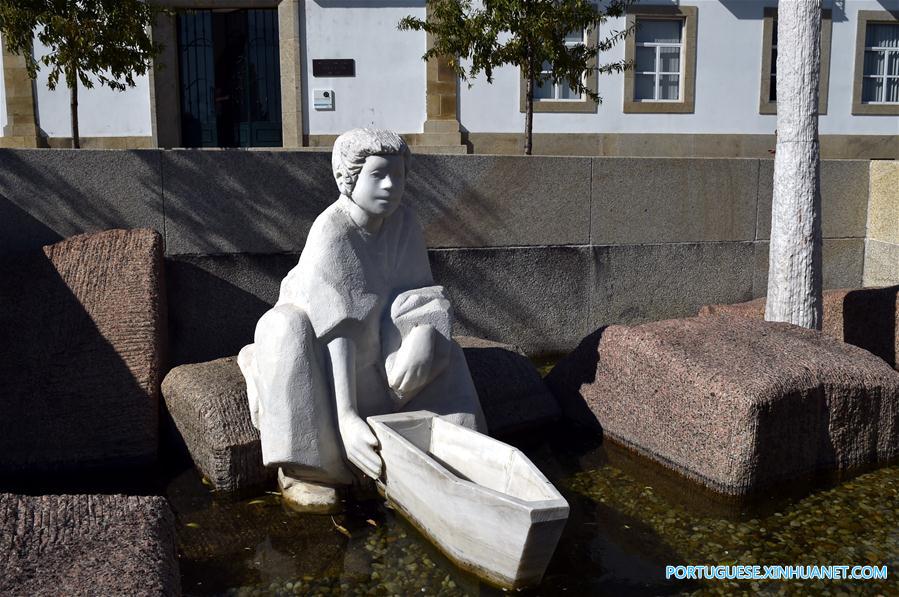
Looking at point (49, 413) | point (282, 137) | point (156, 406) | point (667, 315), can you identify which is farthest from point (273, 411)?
point (282, 137)

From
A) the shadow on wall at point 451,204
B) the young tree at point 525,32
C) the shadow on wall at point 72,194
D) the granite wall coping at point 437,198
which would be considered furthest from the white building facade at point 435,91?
the shadow on wall at point 72,194

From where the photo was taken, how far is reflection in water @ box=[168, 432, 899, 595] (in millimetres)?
3086

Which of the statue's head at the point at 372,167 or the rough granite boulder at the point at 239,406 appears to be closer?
the statue's head at the point at 372,167

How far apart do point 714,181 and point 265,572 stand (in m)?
4.66

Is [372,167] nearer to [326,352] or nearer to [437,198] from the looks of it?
[326,352]

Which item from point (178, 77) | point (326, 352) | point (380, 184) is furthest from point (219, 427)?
point (178, 77)

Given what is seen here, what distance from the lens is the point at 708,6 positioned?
13.2 m

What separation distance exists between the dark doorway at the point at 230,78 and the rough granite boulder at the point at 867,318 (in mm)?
8415

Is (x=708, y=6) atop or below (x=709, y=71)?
atop

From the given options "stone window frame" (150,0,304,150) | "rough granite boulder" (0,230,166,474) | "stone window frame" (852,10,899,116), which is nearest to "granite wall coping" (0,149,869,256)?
"rough granite boulder" (0,230,166,474)

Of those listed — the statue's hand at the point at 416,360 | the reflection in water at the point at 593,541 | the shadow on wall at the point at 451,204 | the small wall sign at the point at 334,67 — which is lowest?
the reflection in water at the point at 593,541

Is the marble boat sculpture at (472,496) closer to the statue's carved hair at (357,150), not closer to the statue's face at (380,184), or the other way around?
the statue's face at (380,184)

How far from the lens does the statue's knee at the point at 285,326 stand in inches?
134

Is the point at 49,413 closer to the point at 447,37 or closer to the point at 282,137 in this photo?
the point at 447,37
